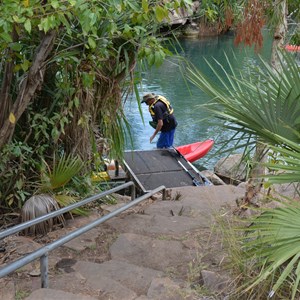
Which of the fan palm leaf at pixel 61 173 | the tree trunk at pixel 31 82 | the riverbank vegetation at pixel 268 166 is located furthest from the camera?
the fan palm leaf at pixel 61 173

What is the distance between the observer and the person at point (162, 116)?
10.4 meters

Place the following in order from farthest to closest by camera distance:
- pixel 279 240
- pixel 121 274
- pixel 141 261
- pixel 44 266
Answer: pixel 141 261
pixel 121 274
pixel 44 266
pixel 279 240

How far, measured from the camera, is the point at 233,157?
11.4 metres

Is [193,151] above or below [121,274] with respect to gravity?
below

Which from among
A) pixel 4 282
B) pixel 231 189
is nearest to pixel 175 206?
pixel 231 189

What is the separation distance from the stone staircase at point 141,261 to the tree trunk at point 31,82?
113cm

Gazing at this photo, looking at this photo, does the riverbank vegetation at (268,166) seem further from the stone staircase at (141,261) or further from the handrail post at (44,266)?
the handrail post at (44,266)

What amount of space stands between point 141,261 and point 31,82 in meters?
1.76

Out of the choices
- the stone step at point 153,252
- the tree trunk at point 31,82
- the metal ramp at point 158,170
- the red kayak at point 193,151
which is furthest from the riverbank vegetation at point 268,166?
the red kayak at point 193,151

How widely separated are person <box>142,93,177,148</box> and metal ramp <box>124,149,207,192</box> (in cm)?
62

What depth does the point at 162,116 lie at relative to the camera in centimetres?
1050

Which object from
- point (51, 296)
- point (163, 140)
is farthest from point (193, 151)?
point (51, 296)

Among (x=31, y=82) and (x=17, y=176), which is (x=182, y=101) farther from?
(x=31, y=82)

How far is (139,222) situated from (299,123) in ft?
8.05
